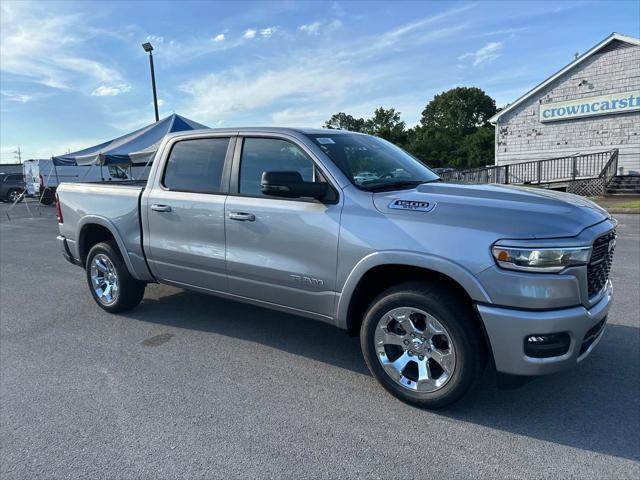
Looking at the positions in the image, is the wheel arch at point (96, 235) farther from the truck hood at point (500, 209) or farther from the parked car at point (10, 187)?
the parked car at point (10, 187)

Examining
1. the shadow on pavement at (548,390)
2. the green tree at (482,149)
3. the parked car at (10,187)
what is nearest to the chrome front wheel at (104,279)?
the shadow on pavement at (548,390)

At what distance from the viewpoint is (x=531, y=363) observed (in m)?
2.83

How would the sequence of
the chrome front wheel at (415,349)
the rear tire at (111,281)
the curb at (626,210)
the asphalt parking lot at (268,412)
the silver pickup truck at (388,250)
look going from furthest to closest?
the curb at (626,210) < the rear tire at (111,281) < the chrome front wheel at (415,349) < the silver pickup truck at (388,250) < the asphalt parking lot at (268,412)

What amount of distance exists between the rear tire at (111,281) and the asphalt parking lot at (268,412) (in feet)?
1.07

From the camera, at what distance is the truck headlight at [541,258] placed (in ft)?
9.02

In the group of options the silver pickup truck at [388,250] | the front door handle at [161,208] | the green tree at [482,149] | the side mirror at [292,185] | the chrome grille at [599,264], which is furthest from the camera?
the green tree at [482,149]

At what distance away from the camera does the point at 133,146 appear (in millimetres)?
16344

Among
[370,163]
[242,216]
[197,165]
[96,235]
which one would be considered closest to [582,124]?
[370,163]

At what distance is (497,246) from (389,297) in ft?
2.58

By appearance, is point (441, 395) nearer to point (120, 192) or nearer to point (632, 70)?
point (120, 192)

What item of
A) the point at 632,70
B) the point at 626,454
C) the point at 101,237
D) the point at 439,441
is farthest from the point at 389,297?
the point at 632,70

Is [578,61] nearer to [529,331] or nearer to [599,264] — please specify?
[599,264]

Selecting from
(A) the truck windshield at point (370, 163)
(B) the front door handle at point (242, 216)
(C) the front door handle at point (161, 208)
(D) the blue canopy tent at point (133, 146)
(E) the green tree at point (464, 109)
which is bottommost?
(B) the front door handle at point (242, 216)

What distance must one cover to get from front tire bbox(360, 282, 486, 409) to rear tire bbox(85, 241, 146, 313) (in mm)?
2968
